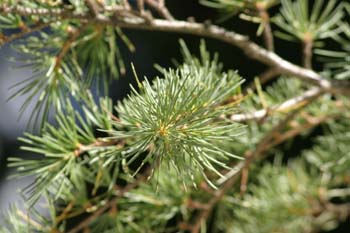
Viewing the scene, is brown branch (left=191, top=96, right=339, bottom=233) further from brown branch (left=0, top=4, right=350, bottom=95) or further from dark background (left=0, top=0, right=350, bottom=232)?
dark background (left=0, top=0, right=350, bottom=232)

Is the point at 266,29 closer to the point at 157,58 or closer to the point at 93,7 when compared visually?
the point at 93,7

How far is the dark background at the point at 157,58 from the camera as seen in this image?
87 cm

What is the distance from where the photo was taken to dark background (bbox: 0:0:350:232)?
87 centimetres

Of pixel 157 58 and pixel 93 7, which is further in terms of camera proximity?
pixel 157 58

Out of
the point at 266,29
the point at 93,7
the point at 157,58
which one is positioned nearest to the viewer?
the point at 93,7

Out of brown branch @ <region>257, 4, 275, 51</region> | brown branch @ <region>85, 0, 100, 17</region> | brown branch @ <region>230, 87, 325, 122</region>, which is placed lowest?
brown branch @ <region>230, 87, 325, 122</region>

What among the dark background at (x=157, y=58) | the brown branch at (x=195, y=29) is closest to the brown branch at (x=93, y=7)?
the brown branch at (x=195, y=29)

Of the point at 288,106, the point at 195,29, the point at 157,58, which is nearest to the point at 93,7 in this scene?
the point at 195,29

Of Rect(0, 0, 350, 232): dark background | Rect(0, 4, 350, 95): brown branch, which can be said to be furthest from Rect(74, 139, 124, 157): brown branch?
Rect(0, 0, 350, 232): dark background

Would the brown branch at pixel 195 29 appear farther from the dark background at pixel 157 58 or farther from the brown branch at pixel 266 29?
the dark background at pixel 157 58

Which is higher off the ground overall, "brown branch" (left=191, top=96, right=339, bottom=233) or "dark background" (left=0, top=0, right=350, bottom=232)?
"dark background" (left=0, top=0, right=350, bottom=232)

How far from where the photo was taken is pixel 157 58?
1082 mm

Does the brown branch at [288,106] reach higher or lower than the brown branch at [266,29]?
lower

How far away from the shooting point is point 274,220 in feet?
2.02
